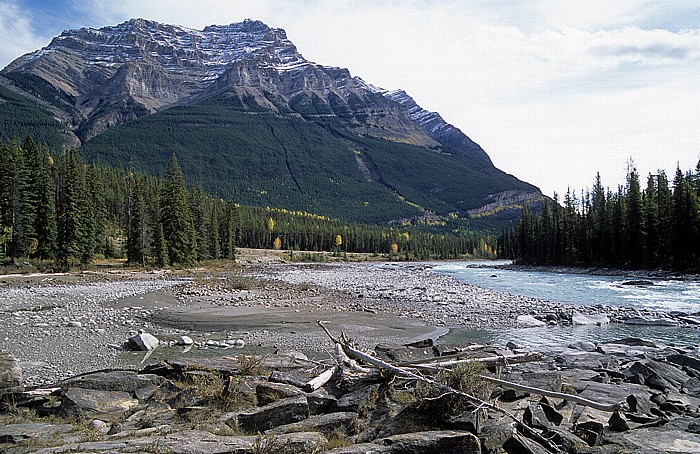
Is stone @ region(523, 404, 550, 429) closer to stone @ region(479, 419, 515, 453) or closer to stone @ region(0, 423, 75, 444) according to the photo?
stone @ region(479, 419, 515, 453)

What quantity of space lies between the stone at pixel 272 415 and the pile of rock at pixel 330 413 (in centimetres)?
2

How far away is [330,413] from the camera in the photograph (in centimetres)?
814

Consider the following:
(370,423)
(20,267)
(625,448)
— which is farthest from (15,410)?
(20,267)

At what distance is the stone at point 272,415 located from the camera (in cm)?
780

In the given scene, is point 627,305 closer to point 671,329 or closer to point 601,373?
point 671,329

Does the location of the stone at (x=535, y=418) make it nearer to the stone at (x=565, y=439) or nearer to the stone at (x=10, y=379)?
the stone at (x=565, y=439)

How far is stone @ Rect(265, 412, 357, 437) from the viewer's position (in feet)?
24.2

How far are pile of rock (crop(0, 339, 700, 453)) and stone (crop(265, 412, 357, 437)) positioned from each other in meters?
0.02

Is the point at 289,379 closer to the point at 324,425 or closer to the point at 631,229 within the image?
the point at 324,425

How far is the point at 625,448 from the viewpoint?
679cm

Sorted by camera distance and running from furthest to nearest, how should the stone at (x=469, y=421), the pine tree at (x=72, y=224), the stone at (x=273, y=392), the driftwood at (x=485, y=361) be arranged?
the pine tree at (x=72, y=224)
the driftwood at (x=485, y=361)
the stone at (x=273, y=392)
the stone at (x=469, y=421)

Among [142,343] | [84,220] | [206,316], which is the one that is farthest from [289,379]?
[84,220]

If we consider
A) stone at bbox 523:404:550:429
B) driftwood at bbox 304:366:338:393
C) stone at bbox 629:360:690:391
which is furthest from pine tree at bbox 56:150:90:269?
stone at bbox 629:360:690:391

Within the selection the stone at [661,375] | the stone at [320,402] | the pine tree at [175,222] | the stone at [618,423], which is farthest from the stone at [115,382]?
the pine tree at [175,222]
